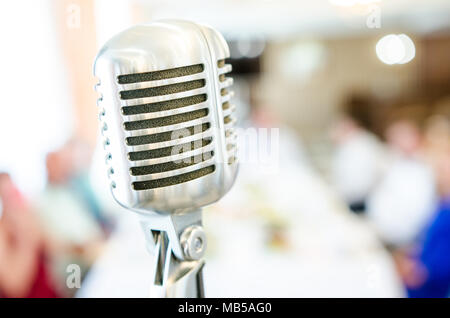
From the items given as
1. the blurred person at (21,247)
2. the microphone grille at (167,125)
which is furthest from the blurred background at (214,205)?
Answer: the microphone grille at (167,125)

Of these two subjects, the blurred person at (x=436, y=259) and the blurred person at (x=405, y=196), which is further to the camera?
the blurred person at (x=405, y=196)

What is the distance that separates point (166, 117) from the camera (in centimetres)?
47

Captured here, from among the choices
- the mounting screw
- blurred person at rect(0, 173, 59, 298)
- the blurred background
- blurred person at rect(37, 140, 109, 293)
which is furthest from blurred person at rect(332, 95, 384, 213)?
the mounting screw

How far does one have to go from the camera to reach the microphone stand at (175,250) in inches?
20.8

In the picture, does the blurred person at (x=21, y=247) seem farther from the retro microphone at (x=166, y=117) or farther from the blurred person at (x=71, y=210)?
the retro microphone at (x=166, y=117)

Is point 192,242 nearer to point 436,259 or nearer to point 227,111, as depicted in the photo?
point 227,111

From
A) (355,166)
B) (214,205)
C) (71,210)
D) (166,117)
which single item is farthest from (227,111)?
(355,166)

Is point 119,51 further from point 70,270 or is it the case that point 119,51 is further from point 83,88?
point 83,88

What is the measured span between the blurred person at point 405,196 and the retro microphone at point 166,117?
2.49 m

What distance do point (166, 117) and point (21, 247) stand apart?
920 millimetres

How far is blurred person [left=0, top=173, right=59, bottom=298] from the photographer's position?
3.55 ft

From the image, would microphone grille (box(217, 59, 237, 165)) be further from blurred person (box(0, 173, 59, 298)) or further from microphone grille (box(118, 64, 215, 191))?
blurred person (box(0, 173, 59, 298))

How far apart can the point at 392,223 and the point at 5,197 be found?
236 cm
